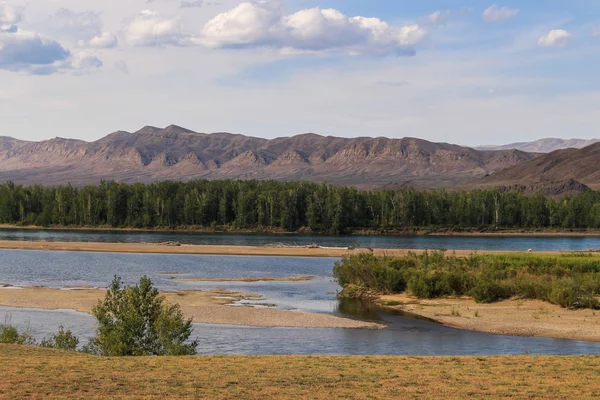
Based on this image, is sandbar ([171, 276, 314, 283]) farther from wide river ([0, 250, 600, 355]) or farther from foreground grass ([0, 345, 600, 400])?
foreground grass ([0, 345, 600, 400])

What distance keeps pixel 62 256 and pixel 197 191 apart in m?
66.5

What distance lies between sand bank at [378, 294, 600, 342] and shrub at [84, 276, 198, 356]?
16.1 m

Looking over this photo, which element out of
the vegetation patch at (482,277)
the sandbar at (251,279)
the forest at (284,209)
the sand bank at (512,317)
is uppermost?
the forest at (284,209)

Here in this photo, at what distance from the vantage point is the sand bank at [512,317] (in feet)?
110

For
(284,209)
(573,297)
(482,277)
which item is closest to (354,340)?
(573,297)

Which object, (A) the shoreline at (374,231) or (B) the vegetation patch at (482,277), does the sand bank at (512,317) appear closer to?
(B) the vegetation patch at (482,277)

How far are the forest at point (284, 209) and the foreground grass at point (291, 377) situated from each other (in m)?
111

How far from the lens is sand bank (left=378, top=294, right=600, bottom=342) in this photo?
33.4 metres

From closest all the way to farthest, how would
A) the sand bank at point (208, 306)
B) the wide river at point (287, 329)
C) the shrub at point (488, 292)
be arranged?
the wide river at point (287, 329) → the sand bank at point (208, 306) → the shrub at point (488, 292)

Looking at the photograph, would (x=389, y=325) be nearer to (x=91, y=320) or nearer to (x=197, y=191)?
(x=91, y=320)

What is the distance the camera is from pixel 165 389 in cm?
1694

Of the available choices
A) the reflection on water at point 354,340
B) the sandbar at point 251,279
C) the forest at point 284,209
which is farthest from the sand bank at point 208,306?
the forest at point 284,209

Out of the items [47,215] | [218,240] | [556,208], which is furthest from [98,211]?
[556,208]

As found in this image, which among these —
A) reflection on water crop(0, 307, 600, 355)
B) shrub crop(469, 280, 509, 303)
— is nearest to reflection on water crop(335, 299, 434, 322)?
reflection on water crop(0, 307, 600, 355)
